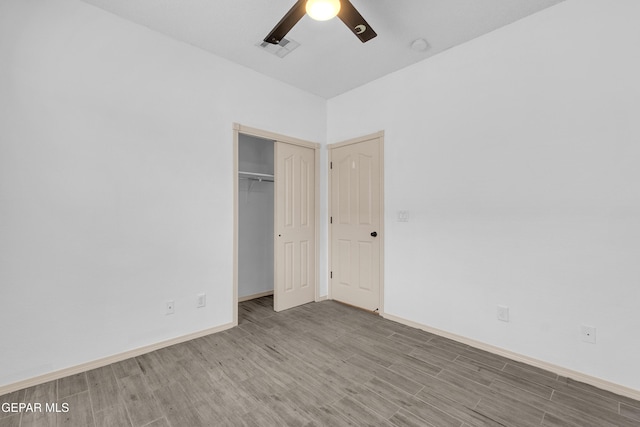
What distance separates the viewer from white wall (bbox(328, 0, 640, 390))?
198 cm

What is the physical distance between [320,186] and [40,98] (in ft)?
9.47

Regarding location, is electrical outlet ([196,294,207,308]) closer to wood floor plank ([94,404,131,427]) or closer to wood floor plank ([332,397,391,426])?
wood floor plank ([94,404,131,427])

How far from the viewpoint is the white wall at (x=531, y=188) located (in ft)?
6.50

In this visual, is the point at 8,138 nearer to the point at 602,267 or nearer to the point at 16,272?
the point at 16,272

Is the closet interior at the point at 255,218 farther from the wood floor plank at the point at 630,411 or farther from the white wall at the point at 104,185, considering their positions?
the wood floor plank at the point at 630,411

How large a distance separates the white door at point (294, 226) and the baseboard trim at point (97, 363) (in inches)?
40.8

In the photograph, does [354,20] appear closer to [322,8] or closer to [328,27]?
[322,8]

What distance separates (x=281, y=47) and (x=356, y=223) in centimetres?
220

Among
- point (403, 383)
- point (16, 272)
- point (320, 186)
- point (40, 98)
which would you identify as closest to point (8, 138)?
point (40, 98)

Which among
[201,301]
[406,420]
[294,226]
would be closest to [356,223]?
[294,226]

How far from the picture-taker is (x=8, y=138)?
1961mm

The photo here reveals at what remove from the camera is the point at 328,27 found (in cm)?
252

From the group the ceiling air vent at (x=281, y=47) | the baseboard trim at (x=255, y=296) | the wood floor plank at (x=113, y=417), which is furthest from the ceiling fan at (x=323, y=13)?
the baseboard trim at (x=255, y=296)

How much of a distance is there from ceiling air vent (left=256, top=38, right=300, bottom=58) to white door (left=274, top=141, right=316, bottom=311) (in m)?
1.00
